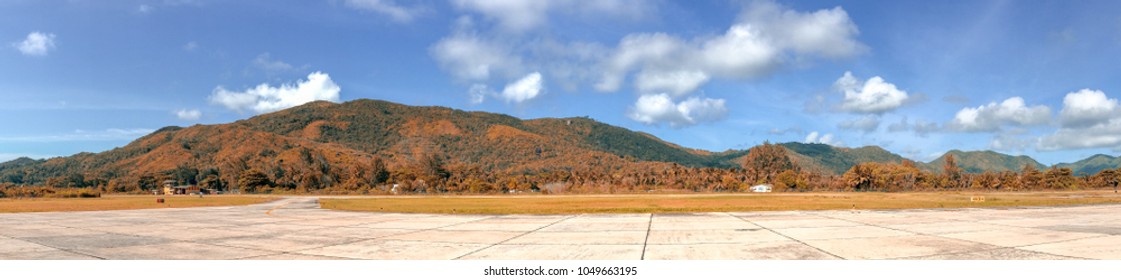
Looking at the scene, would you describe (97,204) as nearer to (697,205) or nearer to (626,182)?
(697,205)

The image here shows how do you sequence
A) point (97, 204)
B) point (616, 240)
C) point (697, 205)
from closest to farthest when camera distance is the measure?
point (616, 240), point (697, 205), point (97, 204)

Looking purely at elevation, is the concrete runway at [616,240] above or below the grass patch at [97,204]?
above

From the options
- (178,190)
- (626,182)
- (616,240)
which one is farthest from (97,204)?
(178,190)

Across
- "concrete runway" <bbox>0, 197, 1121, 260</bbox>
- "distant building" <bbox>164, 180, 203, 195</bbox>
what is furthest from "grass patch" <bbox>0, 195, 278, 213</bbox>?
"distant building" <bbox>164, 180, 203, 195</bbox>

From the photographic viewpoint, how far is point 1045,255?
40.4ft

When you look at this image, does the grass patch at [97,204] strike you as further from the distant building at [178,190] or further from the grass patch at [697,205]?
the distant building at [178,190]

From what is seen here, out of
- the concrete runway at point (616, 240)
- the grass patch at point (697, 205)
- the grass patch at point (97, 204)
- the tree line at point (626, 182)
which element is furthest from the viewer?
the tree line at point (626, 182)

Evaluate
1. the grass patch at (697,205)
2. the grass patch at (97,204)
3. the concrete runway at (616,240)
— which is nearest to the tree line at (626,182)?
the grass patch at (97,204)

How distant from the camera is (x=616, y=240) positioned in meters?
16.4

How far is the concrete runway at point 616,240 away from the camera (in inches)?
529

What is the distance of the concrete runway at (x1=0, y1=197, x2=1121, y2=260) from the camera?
529 inches
